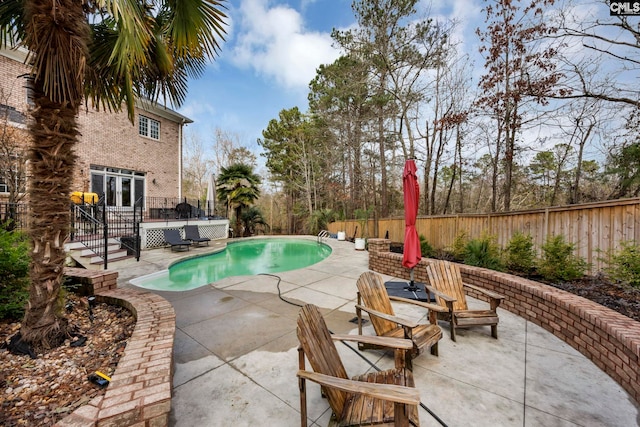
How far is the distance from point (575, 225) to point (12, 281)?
881 centimetres

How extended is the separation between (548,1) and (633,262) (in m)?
7.32

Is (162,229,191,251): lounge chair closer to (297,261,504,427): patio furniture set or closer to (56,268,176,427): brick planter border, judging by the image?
(56,268,176,427): brick planter border

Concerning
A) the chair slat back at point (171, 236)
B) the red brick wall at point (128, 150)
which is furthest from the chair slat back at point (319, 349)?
the red brick wall at point (128, 150)

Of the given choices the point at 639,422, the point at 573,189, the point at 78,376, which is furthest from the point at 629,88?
the point at 78,376

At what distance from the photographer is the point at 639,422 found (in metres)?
1.96

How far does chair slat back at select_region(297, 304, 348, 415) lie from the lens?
1638 mm

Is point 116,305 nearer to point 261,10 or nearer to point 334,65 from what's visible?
point 261,10

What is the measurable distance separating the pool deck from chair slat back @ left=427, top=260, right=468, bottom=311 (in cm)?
41

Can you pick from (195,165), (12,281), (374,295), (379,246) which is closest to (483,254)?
(379,246)

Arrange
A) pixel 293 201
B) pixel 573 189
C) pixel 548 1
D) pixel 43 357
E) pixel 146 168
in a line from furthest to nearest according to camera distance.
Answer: pixel 293 201 < pixel 146 168 < pixel 573 189 < pixel 548 1 < pixel 43 357

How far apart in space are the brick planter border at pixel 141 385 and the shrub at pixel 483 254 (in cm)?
562

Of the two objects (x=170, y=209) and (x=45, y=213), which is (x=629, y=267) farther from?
(x=170, y=209)

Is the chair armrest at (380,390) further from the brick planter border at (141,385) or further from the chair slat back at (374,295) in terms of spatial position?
the chair slat back at (374,295)

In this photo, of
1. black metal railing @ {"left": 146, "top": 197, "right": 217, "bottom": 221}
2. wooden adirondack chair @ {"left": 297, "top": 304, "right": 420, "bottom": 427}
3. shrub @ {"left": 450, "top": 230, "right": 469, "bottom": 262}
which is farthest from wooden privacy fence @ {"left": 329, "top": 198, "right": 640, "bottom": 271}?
black metal railing @ {"left": 146, "top": 197, "right": 217, "bottom": 221}
